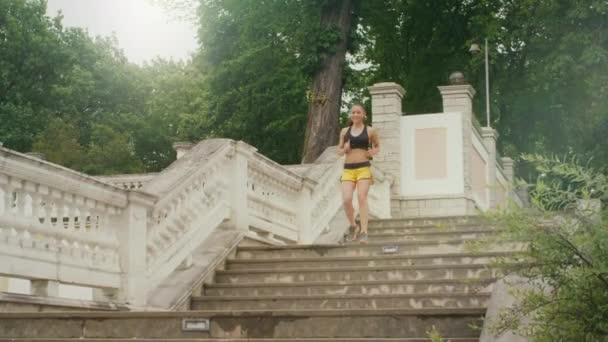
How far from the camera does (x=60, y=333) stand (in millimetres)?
7598

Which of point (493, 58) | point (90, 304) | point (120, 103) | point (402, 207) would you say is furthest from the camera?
point (120, 103)

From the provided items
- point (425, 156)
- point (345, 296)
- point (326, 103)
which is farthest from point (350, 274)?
point (326, 103)

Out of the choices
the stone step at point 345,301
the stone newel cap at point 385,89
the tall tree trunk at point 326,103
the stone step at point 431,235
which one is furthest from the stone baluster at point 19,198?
the tall tree trunk at point 326,103

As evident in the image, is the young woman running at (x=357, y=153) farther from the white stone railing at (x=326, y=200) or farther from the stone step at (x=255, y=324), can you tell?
the stone step at (x=255, y=324)

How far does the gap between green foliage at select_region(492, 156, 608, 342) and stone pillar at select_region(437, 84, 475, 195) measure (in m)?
15.8

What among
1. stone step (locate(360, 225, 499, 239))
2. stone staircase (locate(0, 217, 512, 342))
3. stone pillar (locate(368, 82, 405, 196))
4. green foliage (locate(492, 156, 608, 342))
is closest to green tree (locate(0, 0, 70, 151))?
stone pillar (locate(368, 82, 405, 196))

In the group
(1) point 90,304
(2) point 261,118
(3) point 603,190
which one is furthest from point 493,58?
(3) point 603,190

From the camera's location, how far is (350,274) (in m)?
11.1

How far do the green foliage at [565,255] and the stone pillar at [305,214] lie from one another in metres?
9.31

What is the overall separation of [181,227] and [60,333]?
3.35m

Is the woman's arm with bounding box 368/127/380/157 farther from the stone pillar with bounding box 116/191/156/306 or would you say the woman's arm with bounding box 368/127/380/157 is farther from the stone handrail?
the stone handrail

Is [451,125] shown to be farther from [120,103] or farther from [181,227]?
[120,103]

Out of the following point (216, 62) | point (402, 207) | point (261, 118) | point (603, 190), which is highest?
point (216, 62)

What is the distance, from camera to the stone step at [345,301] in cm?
948
